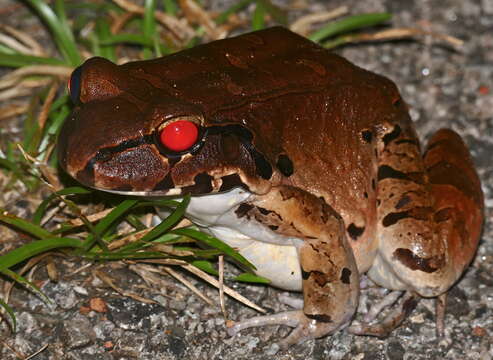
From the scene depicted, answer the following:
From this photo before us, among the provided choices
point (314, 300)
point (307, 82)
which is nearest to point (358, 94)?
point (307, 82)

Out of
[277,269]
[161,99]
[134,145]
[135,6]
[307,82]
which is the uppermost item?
[135,6]

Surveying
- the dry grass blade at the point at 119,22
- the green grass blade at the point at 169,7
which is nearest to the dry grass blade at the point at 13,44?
the dry grass blade at the point at 119,22

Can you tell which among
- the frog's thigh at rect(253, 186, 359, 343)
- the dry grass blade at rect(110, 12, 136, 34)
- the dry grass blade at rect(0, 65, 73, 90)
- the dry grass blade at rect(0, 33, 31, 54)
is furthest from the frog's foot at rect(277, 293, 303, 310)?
the dry grass blade at rect(0, 33, 31, 54)

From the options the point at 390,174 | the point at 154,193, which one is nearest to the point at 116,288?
the point at 154,193

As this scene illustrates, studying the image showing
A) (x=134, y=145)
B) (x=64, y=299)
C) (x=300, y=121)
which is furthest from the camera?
(x=64, y=299)

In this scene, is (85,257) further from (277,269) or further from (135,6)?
(135,6)

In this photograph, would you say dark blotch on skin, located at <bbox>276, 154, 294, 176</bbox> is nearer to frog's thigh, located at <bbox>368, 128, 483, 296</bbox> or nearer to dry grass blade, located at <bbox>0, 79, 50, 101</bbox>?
frog's thigh, located at <bbox>368, 128, 483, 296</bbox>
